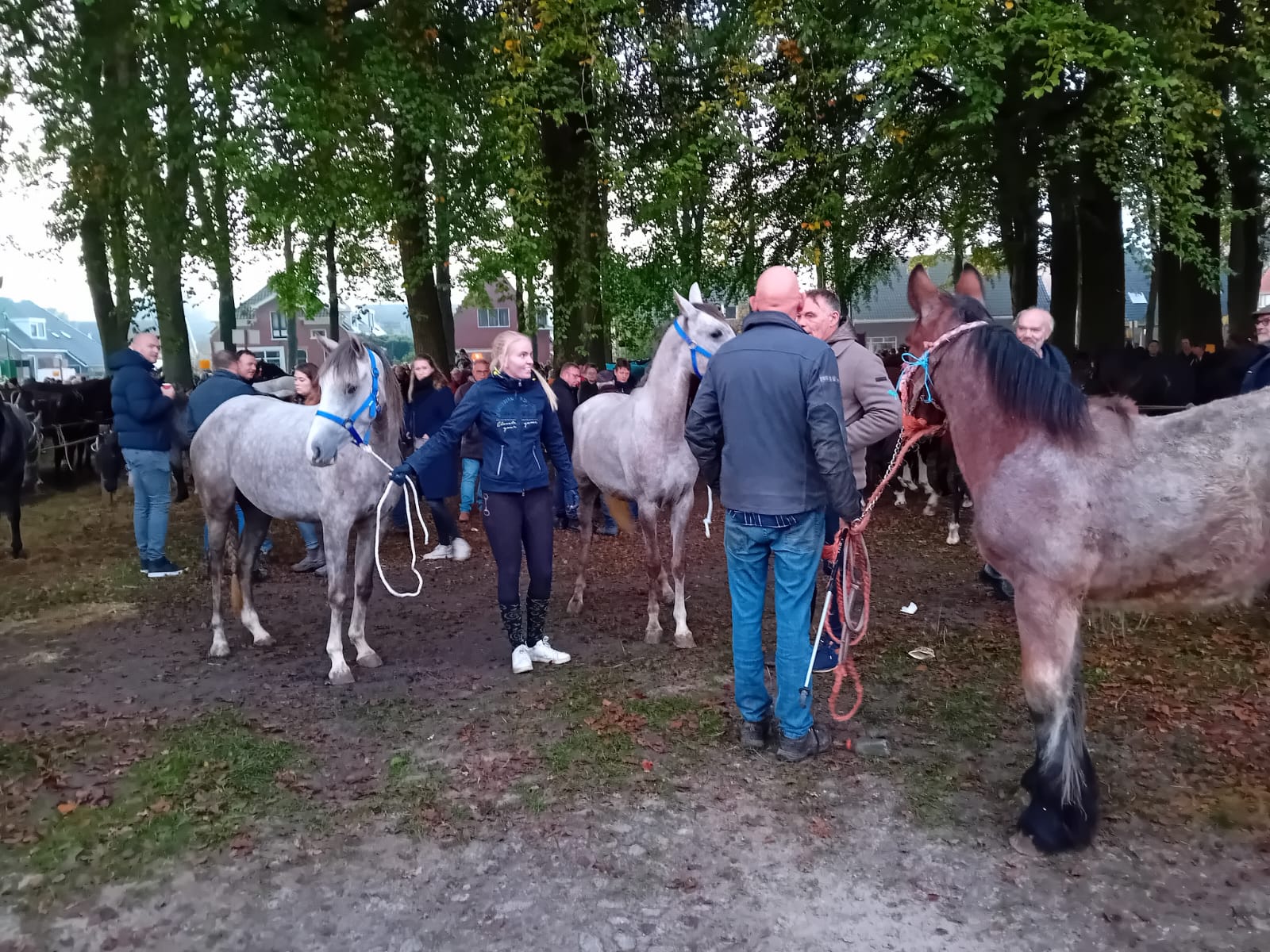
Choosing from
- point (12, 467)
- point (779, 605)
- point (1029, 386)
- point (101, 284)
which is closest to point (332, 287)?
point (101, 284)

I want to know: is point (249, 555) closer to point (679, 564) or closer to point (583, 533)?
point (583, 533)

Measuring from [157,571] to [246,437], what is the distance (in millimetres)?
3325

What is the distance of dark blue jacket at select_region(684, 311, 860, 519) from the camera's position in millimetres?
3807

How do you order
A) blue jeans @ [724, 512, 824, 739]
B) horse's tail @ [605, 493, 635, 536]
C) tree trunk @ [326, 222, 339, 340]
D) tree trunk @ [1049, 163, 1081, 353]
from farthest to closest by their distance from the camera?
1. tree trunk @ [326, 222, 339, 340]
2. tree trunk @ [1049, 163, 1081, 353]
3. horse's tail @ [605, 493, 635, 536]
4. blue jeans @ [724, 512, 824, 739]

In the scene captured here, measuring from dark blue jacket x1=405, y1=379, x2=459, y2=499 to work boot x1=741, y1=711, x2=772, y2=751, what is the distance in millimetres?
5794

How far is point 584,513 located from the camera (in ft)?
25.1

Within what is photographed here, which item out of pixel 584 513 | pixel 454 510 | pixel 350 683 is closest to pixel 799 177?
pixel 454 510

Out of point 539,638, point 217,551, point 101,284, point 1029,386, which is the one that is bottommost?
point 539,638

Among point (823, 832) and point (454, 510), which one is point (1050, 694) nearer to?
point (823, 832)

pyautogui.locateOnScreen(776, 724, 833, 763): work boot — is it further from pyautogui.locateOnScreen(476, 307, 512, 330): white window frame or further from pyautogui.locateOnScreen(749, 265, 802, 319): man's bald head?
pyautogui.locateOnScreen(476, 307, 512, 330): white window frame

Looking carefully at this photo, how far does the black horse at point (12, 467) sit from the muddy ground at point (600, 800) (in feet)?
12.3

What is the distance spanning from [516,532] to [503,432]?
589 millimetres

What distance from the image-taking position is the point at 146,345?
322 inches

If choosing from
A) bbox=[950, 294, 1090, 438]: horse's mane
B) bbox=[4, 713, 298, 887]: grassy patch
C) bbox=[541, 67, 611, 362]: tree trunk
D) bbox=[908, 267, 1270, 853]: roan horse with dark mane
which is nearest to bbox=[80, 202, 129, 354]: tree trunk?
bbox=[541, 67, 611, 362]: tree trunk
